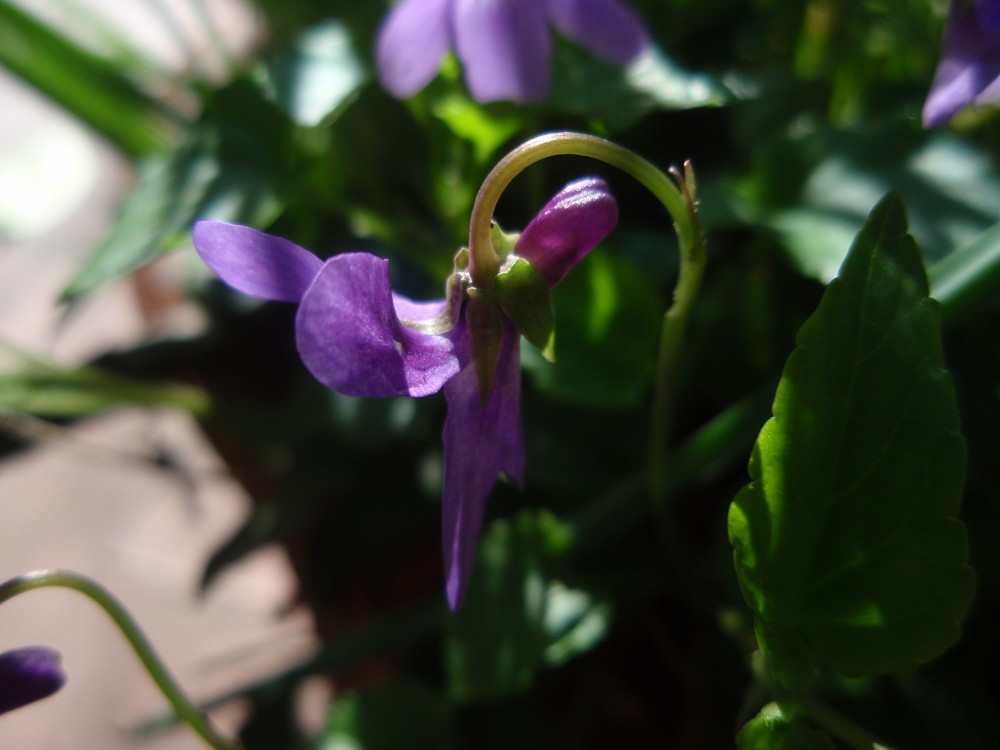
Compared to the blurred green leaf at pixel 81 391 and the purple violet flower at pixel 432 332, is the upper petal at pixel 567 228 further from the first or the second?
the blurred green leaf at pixel 81 391

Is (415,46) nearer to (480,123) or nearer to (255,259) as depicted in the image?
(480,123)

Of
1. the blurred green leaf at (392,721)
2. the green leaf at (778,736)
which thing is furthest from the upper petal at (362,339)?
the blurred green leaf at (392,721)

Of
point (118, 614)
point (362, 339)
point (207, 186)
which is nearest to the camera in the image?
point (362, 339)

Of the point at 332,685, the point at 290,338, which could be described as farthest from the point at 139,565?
the point at 290,338

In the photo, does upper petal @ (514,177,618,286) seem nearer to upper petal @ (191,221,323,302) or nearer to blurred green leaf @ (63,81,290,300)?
upper petal @ (191,221,323,302)

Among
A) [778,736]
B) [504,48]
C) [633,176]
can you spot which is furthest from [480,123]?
[778,736]

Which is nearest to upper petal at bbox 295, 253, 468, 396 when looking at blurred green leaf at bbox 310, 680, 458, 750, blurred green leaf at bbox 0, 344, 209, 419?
blurred green leaf at bbox 310, 680, 458, 750
